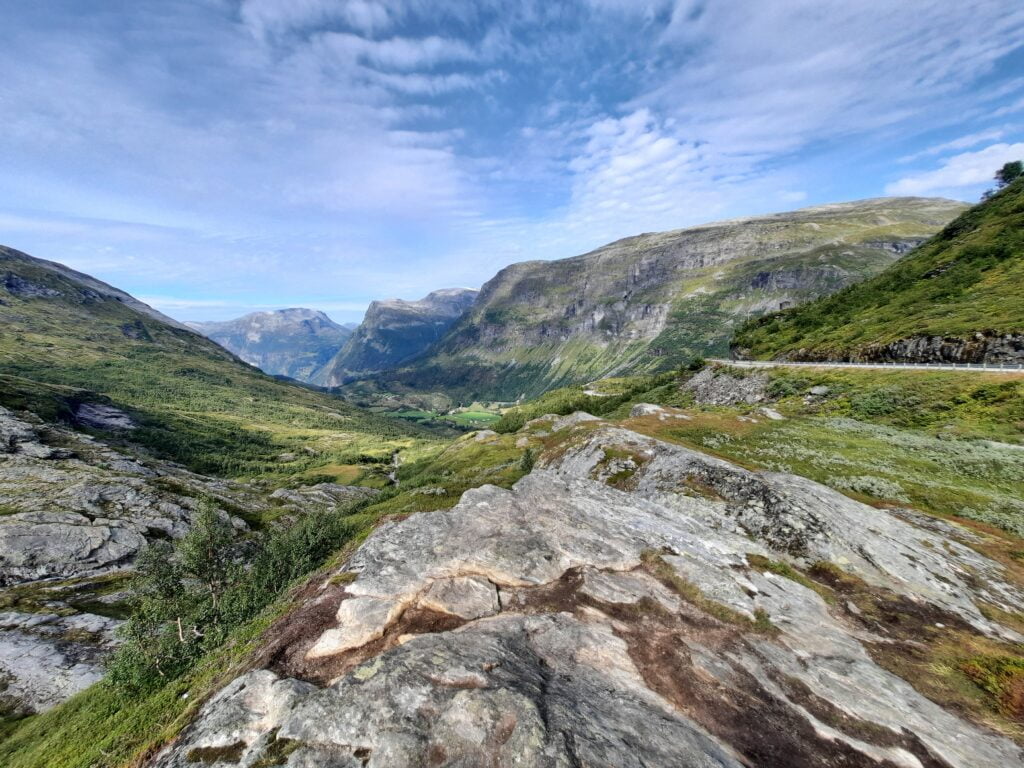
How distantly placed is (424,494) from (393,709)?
8450cm

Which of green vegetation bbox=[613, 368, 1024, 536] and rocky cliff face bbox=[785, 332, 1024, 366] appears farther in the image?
rocky cliff face bbox=[785, 332, 1024, 366]

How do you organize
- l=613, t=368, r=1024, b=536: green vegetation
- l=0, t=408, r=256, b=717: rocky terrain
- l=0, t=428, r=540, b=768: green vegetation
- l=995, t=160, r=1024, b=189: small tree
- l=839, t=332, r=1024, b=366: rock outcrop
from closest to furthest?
l=0, t=428, r=540, b=768: green vegetation
l=613, t=368, r=1024, b=536: green vegetation
l=0, t=408, r=256, b=717: rocky terrain
l=839, t=332, r=1024, b=366: rock outcrop
l=995, t=160, r=1024, b=189: small tree

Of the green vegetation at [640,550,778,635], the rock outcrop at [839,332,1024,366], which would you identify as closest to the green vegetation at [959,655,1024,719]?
the green vegetation at [640,550,778,635]

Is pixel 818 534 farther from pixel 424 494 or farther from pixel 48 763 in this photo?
pixel 424 494

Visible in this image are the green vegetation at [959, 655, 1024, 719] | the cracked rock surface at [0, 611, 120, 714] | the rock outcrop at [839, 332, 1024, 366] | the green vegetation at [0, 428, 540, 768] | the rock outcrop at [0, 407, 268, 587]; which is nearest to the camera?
the green vegetation at [959, 655, 1024, 719]

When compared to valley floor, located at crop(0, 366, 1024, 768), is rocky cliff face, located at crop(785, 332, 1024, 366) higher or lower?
higher

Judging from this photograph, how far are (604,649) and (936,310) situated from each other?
109m

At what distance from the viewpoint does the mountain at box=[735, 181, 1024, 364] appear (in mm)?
65000

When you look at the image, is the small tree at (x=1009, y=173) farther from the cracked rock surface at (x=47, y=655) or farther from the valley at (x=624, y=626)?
the cracked rock surface at (x=47, y=655)

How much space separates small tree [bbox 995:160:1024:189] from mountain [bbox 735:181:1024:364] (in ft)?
160

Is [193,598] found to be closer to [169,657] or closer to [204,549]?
[204,549]

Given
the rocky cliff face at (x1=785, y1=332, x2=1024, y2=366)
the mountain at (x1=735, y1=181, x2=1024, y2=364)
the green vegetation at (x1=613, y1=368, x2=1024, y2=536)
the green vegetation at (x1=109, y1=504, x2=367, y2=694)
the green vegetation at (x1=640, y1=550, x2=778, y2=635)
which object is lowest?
the green vegetation at (x1=109, y1=504, x2=367, y2=694)

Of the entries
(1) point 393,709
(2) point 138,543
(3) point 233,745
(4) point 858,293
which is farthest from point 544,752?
(4) point 858,293

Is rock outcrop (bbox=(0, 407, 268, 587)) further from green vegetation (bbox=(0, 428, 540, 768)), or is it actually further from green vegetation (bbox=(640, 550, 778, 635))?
green vegetation (bbox=(640, 550, 778, 635))
